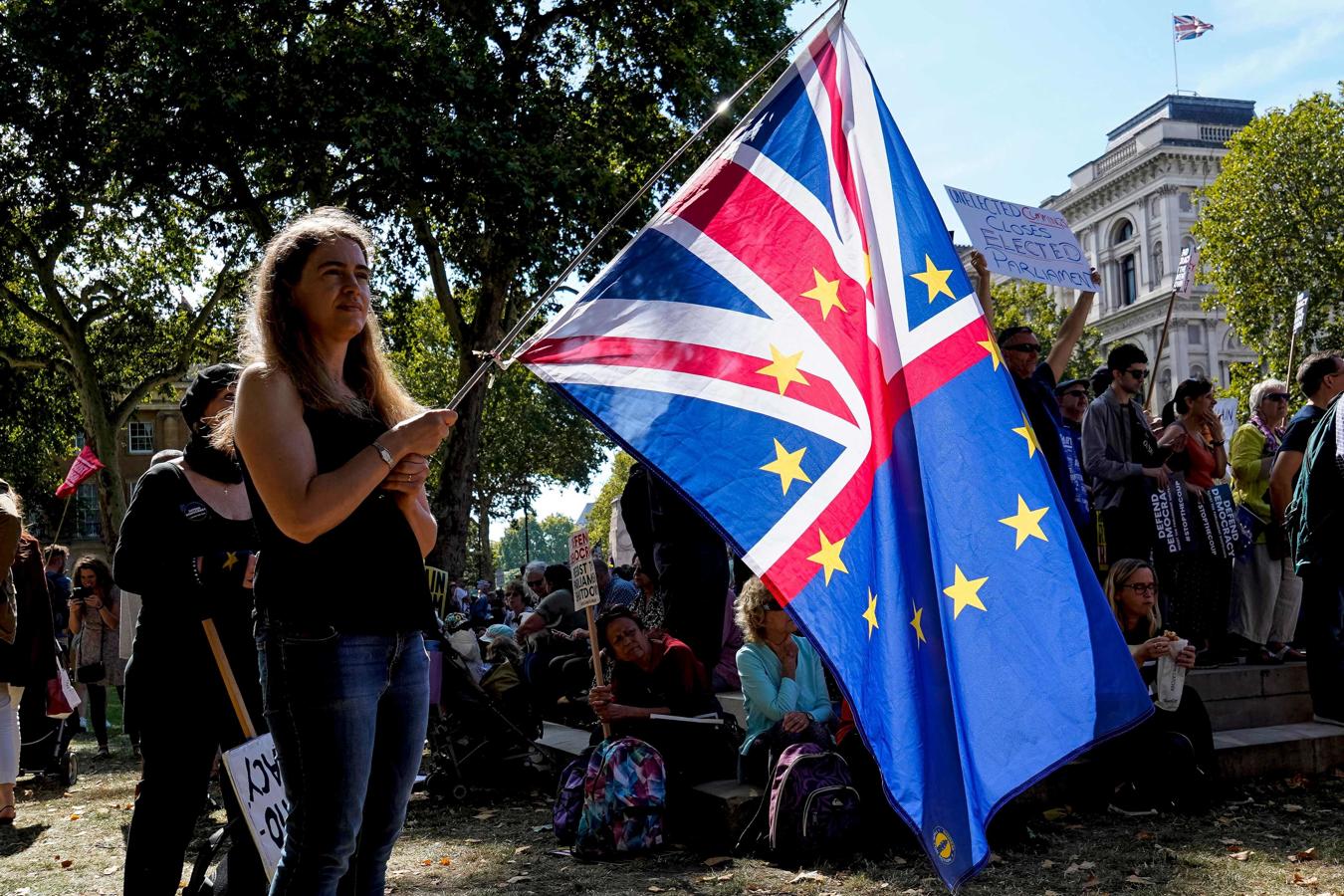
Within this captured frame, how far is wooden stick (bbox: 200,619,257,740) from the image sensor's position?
3.76 metres

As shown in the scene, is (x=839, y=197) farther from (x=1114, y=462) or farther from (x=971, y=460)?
(x=1114, y=462)

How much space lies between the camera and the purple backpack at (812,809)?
5508 millimetres

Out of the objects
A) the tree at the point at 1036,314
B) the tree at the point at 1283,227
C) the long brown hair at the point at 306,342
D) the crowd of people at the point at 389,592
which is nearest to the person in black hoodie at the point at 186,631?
the crowd of people at the point at 389,592

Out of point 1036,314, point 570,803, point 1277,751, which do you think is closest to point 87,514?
point 1036,314

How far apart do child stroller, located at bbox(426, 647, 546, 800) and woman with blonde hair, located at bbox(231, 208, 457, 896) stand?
17.7 feet

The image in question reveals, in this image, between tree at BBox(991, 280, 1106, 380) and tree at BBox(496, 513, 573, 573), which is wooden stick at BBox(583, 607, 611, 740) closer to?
tree at BBox(991, 280, 1106, 380)

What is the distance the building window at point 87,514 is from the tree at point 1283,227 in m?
49.4

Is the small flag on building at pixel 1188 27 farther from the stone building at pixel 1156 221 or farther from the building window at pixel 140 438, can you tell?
the building window at pixel 140 438

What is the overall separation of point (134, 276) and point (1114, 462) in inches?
900

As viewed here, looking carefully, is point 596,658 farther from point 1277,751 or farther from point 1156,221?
point 1156,221

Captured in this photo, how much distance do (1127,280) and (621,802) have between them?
65405 millimetres

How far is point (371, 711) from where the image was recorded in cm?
255

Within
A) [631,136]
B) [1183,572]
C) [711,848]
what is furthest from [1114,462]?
[631,136]

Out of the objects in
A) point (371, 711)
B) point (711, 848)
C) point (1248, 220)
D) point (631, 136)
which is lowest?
point (711, 848)
